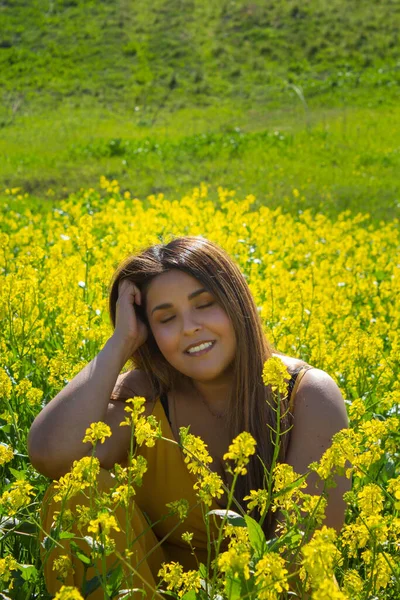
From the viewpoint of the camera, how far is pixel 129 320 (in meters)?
2.87

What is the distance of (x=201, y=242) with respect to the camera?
2920 millimetres

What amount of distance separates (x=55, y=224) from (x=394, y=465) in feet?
16.9

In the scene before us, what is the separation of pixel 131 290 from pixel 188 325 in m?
0.30

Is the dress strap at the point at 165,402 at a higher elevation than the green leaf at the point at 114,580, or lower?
lower

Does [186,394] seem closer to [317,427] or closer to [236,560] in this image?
[317,427]

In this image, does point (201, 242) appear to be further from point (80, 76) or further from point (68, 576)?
point (80, 76)

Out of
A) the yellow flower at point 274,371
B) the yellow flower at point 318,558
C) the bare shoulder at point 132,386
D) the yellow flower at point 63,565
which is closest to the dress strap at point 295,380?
the bare shoulder at point 132,386

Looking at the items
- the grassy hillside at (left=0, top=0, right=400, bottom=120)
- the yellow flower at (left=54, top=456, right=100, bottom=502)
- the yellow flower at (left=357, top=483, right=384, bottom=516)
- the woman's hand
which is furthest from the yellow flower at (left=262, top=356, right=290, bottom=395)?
the grassy hillside at (left=0, top=0, right=400, bottom=120)

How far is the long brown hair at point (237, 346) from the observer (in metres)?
2.70

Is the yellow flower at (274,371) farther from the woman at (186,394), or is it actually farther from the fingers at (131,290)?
the fingers at (131,290)

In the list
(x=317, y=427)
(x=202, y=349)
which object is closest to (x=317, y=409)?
(x=317, y=427)

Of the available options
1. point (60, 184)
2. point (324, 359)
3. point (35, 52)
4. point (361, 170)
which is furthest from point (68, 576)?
point (35, 52)

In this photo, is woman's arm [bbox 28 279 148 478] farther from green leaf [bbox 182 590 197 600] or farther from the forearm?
green leaf [bbox 182 590 197 600]

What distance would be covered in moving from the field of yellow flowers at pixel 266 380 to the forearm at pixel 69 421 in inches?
4.3
